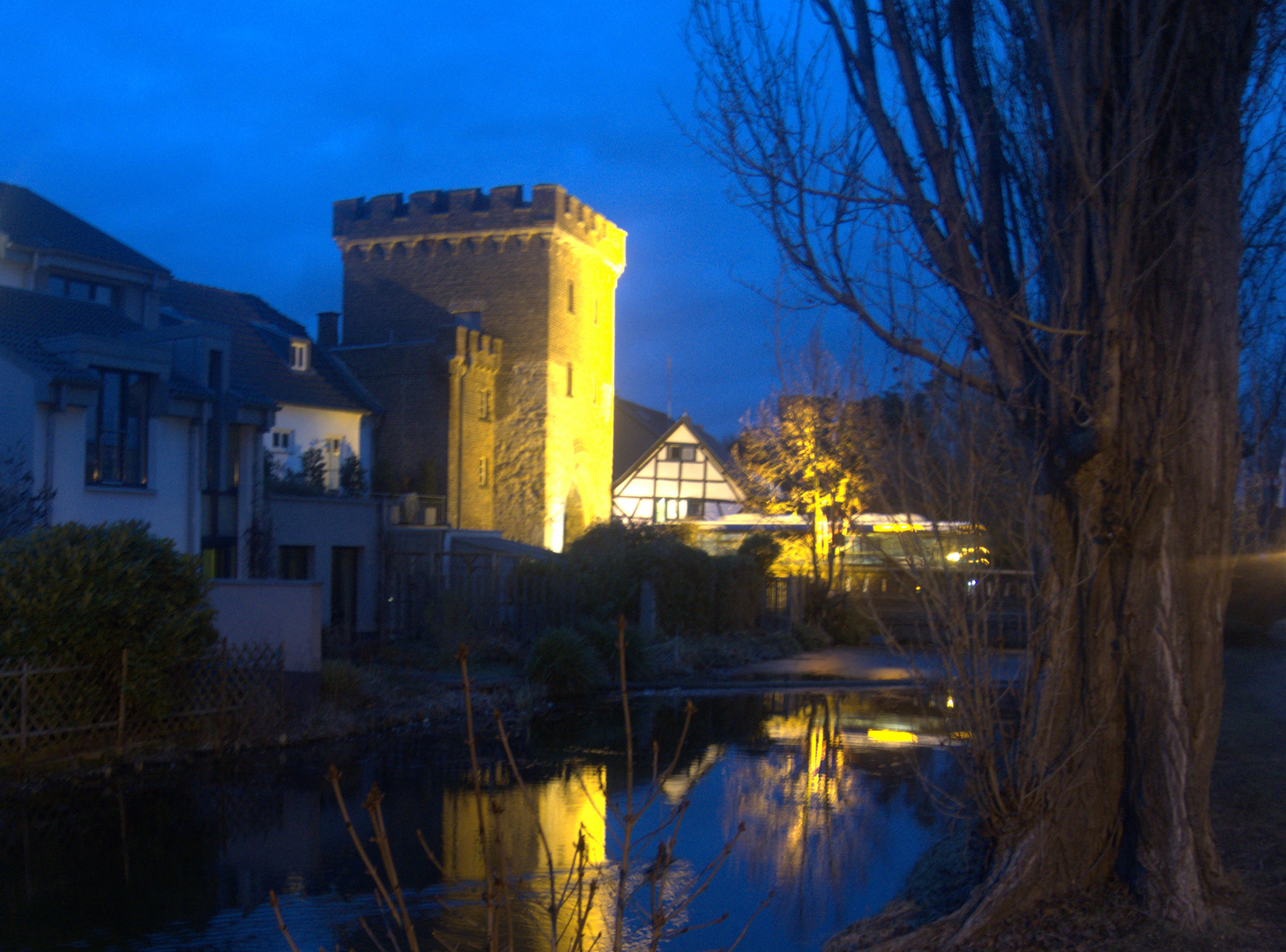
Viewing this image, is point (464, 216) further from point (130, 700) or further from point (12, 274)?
point (130, 700)

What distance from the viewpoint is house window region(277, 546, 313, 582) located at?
23172mm

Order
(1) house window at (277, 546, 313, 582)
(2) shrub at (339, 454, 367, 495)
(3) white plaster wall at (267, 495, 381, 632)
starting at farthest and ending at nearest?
(2) shrub at (339, 454, 367, 495) < (1) house window at (277, 546, 313, 582) < (3) white plaster wall at (267, 495, 381, 632)

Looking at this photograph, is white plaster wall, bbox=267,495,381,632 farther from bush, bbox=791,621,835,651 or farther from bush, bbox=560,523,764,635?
bush, bbox=791,621,835,651

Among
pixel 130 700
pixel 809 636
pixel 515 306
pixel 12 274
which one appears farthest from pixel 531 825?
pixel 515 306

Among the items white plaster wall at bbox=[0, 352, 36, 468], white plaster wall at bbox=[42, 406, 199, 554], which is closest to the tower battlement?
white plaster wall at bbox=[42, 406, 199, 554]

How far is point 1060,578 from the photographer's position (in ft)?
18.6

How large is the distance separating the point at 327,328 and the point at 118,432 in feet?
72.5

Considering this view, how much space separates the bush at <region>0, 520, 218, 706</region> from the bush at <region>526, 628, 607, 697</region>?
6.21 metres

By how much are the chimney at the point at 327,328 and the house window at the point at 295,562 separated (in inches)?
736

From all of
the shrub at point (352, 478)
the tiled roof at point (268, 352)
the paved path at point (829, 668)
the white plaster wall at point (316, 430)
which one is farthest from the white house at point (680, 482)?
the paved path at point (829, 668)

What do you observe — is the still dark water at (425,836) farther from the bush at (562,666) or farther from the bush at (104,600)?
the bush at (562,666)

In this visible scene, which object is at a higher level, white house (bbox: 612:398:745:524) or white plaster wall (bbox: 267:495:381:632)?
white house (bbox: 612:398:745:524)

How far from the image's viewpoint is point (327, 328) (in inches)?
1602

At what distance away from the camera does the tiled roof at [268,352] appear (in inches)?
1176
